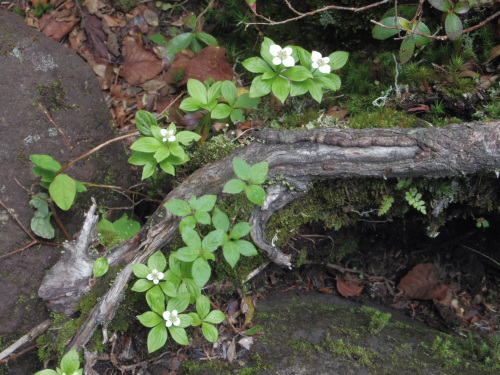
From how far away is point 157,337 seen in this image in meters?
2.15

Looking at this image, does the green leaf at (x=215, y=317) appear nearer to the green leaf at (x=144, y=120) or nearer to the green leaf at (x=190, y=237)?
the green leaf at (x=190, y=237)

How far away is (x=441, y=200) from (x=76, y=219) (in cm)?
279

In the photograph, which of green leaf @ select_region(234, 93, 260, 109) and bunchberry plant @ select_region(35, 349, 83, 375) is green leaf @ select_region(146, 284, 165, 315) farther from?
green leaf @ select_region(234, 93, 260, 109)

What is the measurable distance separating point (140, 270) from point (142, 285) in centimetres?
9

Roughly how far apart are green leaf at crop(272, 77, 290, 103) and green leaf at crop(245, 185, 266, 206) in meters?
0.63

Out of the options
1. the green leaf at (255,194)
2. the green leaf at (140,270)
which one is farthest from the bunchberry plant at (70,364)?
the green leaf at (255,194)

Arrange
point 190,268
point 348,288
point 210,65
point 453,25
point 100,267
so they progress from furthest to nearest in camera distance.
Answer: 1. point 210,65
2. point 348,288
3. point 453,25
4. point 100,267
5. point 190,268

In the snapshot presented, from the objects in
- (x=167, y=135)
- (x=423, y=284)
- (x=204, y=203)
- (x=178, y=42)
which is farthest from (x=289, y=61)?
(x=423, y=284)

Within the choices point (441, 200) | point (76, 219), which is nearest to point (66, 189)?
point (76, 219)

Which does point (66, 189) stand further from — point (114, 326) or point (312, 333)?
point (312, 333)

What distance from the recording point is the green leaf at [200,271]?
2.17 metres

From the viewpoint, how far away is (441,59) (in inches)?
117

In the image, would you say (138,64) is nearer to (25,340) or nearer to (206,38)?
(206,38)

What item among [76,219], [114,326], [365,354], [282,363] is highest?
[76,219]
